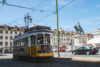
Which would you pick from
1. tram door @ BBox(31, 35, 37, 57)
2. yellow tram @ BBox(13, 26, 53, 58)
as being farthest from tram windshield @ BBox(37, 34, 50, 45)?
tram door @ BBox(31, 35, 37, 57)

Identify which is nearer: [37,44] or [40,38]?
[37,44]

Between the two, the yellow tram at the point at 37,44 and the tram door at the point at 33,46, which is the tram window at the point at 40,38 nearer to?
the yellow tram at the point at 37,44

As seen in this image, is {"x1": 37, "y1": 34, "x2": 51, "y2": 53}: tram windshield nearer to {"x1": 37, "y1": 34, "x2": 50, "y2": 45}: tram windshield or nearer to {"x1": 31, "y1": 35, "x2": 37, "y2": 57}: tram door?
{"x1": 37, "y1": 34, "x2": 50, "y2": 45}: tram windshield

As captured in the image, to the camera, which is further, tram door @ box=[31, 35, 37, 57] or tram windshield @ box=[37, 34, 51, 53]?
tram windshield @ box=[37, 34, 51, 53]

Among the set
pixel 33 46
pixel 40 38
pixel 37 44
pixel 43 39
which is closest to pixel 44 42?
pixel 43 39

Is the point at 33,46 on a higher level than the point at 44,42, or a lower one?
lower

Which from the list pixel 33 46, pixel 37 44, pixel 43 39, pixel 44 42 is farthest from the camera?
pixel 43 39

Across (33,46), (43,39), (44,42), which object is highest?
(43,39)

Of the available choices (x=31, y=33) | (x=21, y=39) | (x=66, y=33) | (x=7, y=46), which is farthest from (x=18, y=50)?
(x=66, y=33)

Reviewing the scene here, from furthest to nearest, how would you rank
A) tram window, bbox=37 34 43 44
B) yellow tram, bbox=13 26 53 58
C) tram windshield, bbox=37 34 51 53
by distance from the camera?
tram window, bbox=37 34 43 44 < tram windshield, bbox=37 34 51 53 < yellow tram, bbox=13 26 53 58

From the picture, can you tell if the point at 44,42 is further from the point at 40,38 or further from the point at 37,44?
the point at 37,44

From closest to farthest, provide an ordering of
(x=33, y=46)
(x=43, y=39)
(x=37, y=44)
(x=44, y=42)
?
(x=33, y=46) < (x=37, y=44) < (x=44, y=42) < (x=43, y=39)

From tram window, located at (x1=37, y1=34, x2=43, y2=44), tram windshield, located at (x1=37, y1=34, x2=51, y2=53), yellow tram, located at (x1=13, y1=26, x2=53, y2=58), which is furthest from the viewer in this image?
tram window, located at (x1=37, y1=34, x2=43, y2=44)

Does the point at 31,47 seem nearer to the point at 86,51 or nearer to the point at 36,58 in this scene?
the point at 36,58
